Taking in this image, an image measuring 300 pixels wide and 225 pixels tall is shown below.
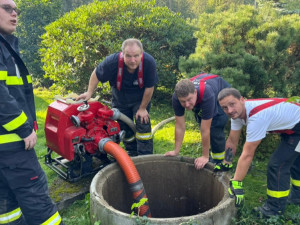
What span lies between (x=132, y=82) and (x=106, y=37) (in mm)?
3620

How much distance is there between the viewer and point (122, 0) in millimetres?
8383

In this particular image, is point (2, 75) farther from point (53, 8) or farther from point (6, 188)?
point (53, 8)

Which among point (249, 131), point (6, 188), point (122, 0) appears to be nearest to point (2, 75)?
point (6, 188)

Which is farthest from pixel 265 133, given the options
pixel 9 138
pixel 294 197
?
pixel 9 138

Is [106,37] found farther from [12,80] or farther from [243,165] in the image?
[243,165]

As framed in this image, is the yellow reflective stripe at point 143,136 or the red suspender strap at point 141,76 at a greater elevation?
the red suspender strap at point 141,76

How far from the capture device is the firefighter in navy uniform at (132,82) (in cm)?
406

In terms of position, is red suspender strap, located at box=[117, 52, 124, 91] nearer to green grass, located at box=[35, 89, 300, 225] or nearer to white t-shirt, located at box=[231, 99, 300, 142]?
green grass, located at box=[35, 89, 300, 225]

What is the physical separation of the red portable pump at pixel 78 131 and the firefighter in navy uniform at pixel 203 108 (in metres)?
0.92

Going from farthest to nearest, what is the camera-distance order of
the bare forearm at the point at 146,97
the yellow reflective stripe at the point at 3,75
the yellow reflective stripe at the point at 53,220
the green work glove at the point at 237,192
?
1. the bare forearm at the point at 146,97
2. the green work glove at the point at 237,192
3. the yellow reflective stripe at the point at 53,220
4. the yellow reflective stripe at the point at 3,75

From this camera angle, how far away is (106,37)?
765cm

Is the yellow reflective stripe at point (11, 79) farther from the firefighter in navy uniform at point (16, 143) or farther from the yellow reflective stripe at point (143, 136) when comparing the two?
the yellow reflective stripe at point (143, 136)

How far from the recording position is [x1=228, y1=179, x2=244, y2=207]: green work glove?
3093 millimetres

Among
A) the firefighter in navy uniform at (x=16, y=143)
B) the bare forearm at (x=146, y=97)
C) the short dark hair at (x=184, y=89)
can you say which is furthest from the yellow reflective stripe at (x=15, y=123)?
the bare forearm at (x=146, y=97)
